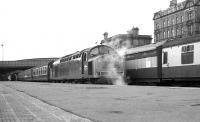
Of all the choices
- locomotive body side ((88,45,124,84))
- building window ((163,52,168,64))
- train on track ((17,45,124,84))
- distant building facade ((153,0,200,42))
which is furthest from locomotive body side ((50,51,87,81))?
distant building facade ((153,0,200,42))

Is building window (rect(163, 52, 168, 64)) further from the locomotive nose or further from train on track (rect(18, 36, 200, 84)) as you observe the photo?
the locomotive nose

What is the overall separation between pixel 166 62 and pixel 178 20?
73789 millimetres

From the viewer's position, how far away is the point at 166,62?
86.4 ft

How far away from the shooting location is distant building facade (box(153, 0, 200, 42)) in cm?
9044

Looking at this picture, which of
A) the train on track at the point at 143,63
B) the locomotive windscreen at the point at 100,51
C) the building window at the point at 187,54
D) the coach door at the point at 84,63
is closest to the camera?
the building window at the point at 187,54

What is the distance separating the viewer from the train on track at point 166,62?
75.8ft

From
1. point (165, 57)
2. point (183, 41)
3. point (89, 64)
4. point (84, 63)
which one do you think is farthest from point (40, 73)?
point (183, 41)

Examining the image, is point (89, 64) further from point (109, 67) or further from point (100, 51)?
point (100, 51)

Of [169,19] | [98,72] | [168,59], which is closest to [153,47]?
[168,59]

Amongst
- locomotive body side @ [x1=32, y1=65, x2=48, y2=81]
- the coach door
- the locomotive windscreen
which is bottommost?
locomotive body side @ [x1=32, y1=65, x2=48, y2=81]

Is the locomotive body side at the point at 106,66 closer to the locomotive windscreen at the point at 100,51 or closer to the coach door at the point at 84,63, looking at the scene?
the locomotive windscreen at the point at 100,51

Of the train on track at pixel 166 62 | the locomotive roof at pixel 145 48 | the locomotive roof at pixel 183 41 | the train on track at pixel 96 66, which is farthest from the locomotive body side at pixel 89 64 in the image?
the locomotive roof at pixel 183 41

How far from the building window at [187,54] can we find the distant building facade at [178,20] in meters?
60.7

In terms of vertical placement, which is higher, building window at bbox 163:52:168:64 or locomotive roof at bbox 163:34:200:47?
locomotive roof at bbox 163:34:200:47
